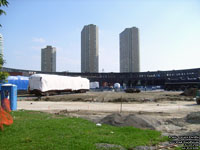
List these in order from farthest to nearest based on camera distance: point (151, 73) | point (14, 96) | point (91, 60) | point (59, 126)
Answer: point (91, 60) < point (151, 73) < point (14, 96) < point (59, 126)

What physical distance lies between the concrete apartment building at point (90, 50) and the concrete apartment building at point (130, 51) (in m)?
21.7

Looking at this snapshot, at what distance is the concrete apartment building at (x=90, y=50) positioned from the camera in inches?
6014

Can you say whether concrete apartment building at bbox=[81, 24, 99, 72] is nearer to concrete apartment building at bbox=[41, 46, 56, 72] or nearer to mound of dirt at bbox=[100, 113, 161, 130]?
concrete apartment building at bbox=[41, 46, 56, 72]

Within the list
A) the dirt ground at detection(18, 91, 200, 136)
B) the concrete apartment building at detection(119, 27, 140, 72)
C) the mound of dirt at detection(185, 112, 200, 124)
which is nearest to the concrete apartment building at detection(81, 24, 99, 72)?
the concrete apartment building at detection(119, 27, 140, 72)

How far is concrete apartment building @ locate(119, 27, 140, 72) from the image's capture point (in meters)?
154

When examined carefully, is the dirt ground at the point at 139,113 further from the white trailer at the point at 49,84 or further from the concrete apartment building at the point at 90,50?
the concrete apartment building at the point at 90,50

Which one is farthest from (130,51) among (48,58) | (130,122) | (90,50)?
(130,122)

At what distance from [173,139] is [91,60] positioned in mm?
146809

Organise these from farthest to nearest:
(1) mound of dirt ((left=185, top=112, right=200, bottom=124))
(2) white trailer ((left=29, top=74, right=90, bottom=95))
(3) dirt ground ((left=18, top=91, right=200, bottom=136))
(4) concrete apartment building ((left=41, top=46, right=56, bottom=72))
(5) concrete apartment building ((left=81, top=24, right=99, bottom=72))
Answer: (4) concrete apartment building ((left=41, top=46, right=56, bottom=72)) → (5) concrete apartment building ((left=81, top=24, right=99, bottom=72)) → (2) white trailer ((left=29, top=74, right=90, bottom=95)) → (1) mound of dirt ((left=185, top=112, right=200, bottom=124)) → (3) dirt ground ((left=18, top=91, right=200, bottom=136))

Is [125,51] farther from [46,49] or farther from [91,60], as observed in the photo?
[46,49]

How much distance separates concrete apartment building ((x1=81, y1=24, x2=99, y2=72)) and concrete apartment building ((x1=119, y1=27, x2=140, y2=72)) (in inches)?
855

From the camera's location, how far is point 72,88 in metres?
49.1

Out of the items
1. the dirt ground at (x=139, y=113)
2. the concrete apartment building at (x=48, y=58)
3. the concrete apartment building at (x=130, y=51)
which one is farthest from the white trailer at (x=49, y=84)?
the concrete apartment building at (x=48, y=58)

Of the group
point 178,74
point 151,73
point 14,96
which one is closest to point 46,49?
point 151,73
